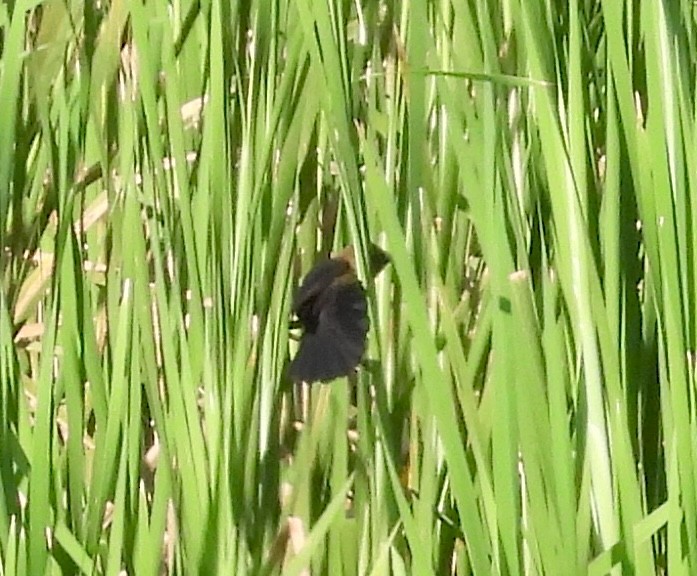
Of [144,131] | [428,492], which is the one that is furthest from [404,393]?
[144,131]

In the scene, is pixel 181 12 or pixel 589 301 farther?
pixel 181 12

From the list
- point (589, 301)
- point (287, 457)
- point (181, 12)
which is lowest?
point (287, 457)

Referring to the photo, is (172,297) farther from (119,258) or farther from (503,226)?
(503,226)
